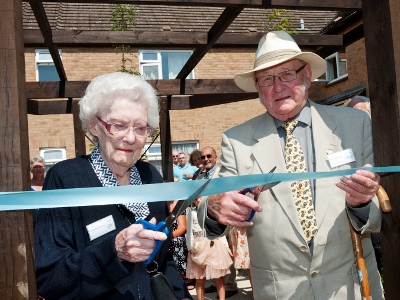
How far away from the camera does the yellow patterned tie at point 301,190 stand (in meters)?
2.67

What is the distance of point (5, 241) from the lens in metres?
2.04

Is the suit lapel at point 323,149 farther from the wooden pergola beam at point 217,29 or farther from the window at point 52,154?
the window at point 52,154

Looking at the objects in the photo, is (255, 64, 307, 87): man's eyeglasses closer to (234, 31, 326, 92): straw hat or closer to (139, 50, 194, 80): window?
(234, 31, 326, 92): straw hat

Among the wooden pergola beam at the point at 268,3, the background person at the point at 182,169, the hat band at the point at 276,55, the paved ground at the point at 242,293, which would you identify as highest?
the wooden pergola beam at the point at 268,3

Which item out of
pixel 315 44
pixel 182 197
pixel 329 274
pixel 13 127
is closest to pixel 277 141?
pixel 329 274

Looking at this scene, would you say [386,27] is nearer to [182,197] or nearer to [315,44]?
[182,197]

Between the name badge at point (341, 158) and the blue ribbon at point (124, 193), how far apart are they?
0.40 meters

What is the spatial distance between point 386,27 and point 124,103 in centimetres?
133

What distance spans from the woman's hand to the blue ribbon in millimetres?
121

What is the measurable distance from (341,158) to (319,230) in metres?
0.39

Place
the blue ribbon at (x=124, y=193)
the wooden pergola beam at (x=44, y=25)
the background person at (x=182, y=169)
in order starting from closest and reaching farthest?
1. the blue ribbon at (x=124, y=193)
2. the wooden pergola beam at (x=44, y=25)
3. the background person at (x=182, y=169)

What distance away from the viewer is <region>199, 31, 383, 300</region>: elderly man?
262 centimetres

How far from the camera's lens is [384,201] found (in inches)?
94.4

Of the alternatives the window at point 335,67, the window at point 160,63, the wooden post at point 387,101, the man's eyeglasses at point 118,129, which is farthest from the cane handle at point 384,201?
the window at point 335,67
